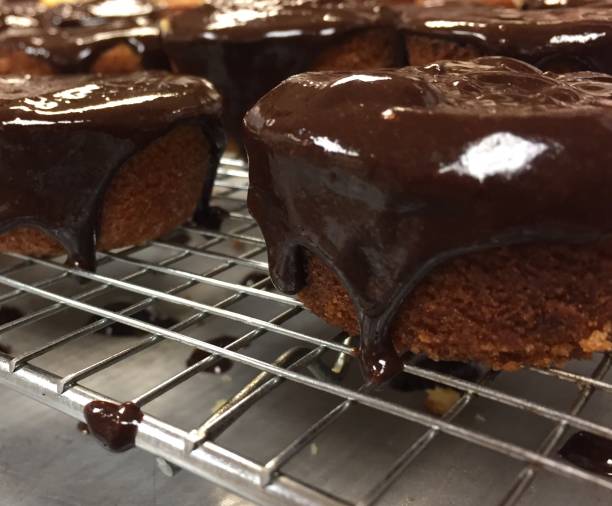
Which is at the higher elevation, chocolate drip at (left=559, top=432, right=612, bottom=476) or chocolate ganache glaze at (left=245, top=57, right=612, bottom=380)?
chocolate ganache glaze at (left=245, top=57, right=612, bottom=380)

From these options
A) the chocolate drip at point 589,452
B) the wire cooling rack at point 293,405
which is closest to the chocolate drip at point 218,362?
the wire cooling rack at point 293,405

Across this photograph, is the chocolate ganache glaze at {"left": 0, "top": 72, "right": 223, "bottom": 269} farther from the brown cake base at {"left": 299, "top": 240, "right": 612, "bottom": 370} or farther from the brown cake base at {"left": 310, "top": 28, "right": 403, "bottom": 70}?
the brown cake base at {"left": 299, "top": 240, "right": 612, "bottom": 370}

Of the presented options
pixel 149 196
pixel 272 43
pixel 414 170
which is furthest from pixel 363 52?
pixel 414 170

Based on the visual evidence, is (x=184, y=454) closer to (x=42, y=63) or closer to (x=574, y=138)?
(x=574, y=138)

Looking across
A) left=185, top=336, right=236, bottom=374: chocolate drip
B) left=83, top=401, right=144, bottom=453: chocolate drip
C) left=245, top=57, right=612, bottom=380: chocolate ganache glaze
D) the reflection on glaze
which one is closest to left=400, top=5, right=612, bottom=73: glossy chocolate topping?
left=245, top=57, right=612, bottom=380: chocolate ganache glaze

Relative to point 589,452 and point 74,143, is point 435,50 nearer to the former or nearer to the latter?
point 74,143

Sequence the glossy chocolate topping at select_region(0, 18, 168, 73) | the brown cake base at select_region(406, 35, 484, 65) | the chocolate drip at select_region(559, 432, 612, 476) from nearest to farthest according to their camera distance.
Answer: the chocolate drip at select_region(559, 432, 612, 476) < the brown cake base at select_region(406, 35, 484, 65) < the glossy chocolate topping at select_region(0, 18, 168, 73)
